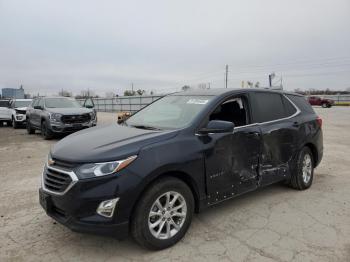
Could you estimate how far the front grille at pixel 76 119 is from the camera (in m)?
12.0

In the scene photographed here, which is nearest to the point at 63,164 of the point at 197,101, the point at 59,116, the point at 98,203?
the point at 98,203

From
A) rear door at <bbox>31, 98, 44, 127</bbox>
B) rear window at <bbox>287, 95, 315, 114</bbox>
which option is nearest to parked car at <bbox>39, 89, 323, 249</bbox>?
rear window at <bbox>287, 95, 315, 114</bbox>

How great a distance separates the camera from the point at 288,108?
17.7 ft

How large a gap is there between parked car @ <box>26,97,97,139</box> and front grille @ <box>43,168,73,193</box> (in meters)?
8.84

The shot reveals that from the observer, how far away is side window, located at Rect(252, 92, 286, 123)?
470cm

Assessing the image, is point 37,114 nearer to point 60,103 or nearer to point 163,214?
point 60,103

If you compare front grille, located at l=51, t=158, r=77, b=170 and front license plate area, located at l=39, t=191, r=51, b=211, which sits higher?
front grille, located at l=51, t=158, r=77, b=170

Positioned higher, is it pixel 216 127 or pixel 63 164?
pixel 216 127

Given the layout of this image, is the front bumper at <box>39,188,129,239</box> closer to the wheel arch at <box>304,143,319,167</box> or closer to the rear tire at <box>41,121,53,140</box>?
the wheel arch at <box>304,143,319,167</box>

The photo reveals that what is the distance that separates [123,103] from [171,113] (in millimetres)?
34147

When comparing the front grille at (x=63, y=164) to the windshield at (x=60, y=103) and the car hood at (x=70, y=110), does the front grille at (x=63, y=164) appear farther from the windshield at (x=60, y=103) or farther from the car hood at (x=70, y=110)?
the windshield at (x=60, y=103)

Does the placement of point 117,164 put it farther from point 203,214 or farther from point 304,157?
point 304,157

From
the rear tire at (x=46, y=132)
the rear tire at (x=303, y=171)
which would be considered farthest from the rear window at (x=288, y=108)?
the rear tire at (x=46, y=132)

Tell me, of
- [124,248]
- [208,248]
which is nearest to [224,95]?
[208,248]
